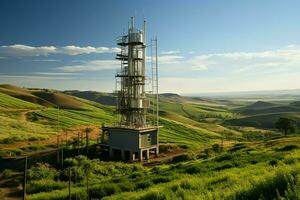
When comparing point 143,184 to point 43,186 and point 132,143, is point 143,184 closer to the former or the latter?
point 43,186

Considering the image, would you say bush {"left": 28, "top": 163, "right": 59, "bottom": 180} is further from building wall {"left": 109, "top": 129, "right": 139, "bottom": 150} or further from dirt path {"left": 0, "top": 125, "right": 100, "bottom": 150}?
dirt path {"left": 0, "top": 125, "right": 100, "bottom": 150}

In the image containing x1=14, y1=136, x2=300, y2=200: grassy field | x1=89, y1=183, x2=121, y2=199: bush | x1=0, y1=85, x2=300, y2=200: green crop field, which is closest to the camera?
x1=14, y1=136, x2=300, y2=200: grassy field

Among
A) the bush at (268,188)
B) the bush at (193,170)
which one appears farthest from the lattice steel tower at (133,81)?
the bush at (268,188)

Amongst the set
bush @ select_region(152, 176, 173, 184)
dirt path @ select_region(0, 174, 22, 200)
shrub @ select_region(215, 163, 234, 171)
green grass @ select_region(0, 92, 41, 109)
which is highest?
green grass @ select_region(0, 92, 41, 109)

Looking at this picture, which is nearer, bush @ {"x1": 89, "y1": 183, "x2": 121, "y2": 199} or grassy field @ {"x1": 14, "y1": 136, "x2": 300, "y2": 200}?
grassy field @ {"x1": 14, "y1": 136, "x2": 300, "y2": 200}

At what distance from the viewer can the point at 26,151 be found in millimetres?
55281

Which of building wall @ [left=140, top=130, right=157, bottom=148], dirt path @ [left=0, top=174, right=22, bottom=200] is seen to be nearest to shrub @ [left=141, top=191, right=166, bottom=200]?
dirt path @ [left=0, top=174, right=22, bottom=200]

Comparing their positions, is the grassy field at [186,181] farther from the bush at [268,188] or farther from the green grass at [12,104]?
the green grass at [12,104]

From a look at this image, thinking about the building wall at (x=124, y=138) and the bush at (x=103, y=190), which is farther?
the building wall at (x=124, y=138)

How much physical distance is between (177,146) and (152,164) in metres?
15.3

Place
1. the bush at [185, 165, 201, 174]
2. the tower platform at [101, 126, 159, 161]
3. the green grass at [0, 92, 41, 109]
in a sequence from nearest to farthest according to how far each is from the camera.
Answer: the bush at [185, 165, 201, 174] < the tower platform at [101, 126, 159, 161] < the green grass at [0, 92, 41, 109]

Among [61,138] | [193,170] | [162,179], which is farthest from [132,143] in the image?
[61,138]

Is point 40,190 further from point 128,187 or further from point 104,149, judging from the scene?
point 104,149

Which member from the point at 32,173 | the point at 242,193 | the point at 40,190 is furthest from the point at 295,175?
the point at 32,173
